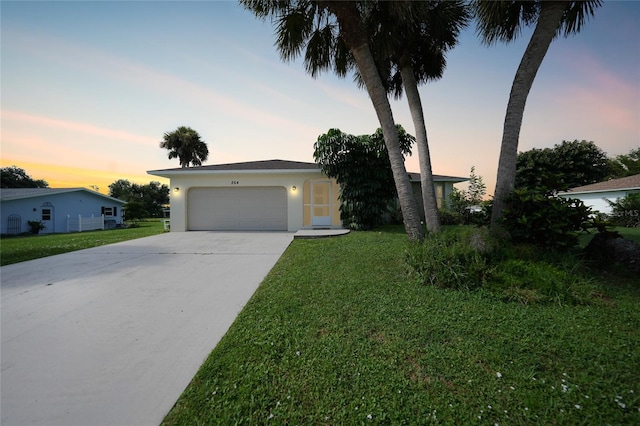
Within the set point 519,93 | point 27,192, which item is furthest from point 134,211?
point 519,93

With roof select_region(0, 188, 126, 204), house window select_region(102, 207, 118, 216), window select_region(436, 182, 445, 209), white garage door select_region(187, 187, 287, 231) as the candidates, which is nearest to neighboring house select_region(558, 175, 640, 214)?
window select_region(436, 182, 445, 209)

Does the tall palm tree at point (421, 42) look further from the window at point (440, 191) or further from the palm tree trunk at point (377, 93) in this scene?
the window at point (440, 191)

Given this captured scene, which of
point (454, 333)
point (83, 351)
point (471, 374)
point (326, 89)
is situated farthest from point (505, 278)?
point (326, 89)

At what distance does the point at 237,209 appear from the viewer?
38.5 feet

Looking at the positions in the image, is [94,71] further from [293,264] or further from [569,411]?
[569,411]

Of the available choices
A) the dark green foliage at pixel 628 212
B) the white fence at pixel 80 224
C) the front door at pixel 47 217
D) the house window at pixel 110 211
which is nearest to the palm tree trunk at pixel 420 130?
the dark green foliage at pixel 628 212

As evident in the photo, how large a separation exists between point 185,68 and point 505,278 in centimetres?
1033

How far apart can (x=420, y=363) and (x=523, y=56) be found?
637 centimetres

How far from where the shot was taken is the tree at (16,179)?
3066 centimetres

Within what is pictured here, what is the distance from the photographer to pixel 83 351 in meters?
2.37

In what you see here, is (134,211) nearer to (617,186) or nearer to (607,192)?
(607,192)

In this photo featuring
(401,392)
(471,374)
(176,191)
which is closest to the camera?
(401,392)

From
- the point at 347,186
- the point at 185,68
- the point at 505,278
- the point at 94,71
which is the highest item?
the point at 185,68

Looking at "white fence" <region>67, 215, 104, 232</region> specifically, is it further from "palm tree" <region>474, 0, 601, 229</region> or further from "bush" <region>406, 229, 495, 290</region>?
"palm tree" <region>474, 0, 601, 229</region>
